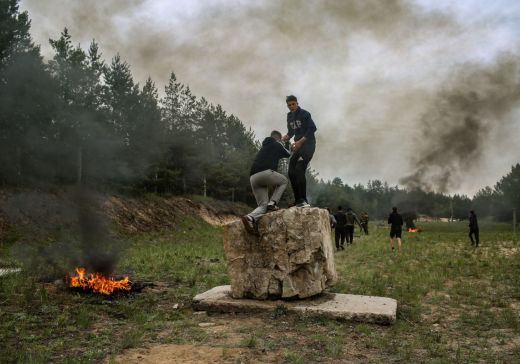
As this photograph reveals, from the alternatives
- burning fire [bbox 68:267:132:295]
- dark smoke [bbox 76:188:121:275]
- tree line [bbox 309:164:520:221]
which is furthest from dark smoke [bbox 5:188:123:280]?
tree line [bbox 309:164:520:221]

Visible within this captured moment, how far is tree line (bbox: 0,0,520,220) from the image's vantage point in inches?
846

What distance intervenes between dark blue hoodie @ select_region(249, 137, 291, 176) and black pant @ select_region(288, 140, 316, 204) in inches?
8.4

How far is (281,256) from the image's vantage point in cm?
790

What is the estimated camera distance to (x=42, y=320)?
6785 millimetres

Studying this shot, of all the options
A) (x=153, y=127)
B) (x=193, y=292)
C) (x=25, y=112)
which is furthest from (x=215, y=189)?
(x=193, y=292)

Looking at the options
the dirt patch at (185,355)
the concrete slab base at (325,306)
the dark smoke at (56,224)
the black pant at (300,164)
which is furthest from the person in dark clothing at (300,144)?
the dark smoke at (56,224)

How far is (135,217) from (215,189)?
1950cm

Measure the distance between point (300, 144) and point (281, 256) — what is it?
227cm

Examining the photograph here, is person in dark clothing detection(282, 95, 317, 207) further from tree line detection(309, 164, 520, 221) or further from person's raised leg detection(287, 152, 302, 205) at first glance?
tree line detection(309, 164, 520, 221)

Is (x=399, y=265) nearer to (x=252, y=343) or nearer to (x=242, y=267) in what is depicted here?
(x=242, y=267)

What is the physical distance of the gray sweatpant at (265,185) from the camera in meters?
8.05

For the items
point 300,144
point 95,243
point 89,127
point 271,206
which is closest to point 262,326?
point 271,206

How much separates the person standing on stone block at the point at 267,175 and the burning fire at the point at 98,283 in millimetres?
3411

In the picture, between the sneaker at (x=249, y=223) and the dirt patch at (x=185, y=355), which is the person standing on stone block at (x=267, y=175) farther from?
the dirt patch at (x=185, y=355)
